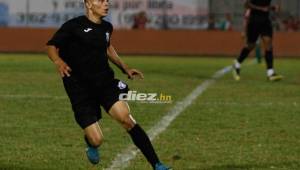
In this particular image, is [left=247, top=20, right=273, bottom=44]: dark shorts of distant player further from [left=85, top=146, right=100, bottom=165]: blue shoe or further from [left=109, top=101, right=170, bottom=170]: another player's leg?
[left=109, top=101, right=170, bottom=170]: another player's leg

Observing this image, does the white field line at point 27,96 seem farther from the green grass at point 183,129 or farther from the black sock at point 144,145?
the black sock at point 144,145

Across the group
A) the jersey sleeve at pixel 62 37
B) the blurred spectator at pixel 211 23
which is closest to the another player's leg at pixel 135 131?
the jersey sleeve at pixel 62 37

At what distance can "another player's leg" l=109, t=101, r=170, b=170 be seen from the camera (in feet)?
21.7

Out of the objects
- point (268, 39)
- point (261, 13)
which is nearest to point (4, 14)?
point (261, 13)

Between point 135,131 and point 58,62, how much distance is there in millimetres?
845

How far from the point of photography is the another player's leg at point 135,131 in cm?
661

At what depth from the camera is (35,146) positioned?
8.20m

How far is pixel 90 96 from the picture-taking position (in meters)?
6.85

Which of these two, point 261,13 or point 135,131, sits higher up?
point 135,131

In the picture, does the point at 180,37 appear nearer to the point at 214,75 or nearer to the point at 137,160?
the point at 214,75

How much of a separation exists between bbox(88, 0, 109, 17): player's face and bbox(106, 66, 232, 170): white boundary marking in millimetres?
1350

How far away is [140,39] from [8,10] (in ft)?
17.0

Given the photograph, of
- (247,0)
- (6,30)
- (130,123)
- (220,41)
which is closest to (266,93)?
(247,0)

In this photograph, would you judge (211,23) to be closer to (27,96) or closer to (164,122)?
(27,96)
